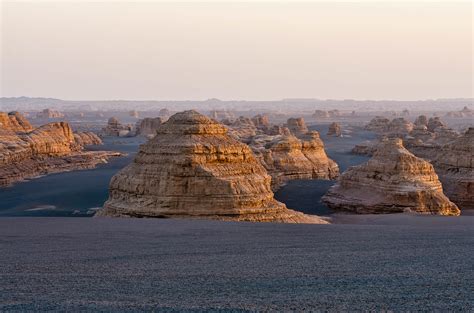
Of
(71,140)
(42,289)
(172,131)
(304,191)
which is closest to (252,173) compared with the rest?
(172,131)

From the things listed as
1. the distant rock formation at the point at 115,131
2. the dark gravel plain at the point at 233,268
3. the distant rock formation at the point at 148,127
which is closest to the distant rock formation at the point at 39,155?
the dark gravel plain at the point at 233,268

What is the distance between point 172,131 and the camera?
20.0 m

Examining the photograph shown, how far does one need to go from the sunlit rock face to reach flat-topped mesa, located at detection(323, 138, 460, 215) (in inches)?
192

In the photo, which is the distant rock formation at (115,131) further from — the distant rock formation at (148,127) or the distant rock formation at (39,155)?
the distant rock formation at (39,155)

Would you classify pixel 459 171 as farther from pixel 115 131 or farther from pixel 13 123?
pixel 115 131

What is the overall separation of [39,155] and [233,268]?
134 feet

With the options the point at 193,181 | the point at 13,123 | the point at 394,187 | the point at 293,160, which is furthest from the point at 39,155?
the point at 193,181

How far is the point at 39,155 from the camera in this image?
47.8 m

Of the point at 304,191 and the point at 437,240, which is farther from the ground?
the point at 437,240

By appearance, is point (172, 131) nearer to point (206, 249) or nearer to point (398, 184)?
point (206, 249)

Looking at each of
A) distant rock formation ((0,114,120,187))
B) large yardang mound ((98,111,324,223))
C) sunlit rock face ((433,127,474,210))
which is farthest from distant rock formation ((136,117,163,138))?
large yardang mound ((98,111,324,223))

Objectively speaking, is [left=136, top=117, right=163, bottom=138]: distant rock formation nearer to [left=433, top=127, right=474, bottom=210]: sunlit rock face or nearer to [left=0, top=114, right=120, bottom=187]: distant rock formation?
[left=0, top=114, right=120, bottom=187]: distant rock formation

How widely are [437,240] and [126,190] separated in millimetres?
10391

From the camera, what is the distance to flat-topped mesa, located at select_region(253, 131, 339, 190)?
36.8m
